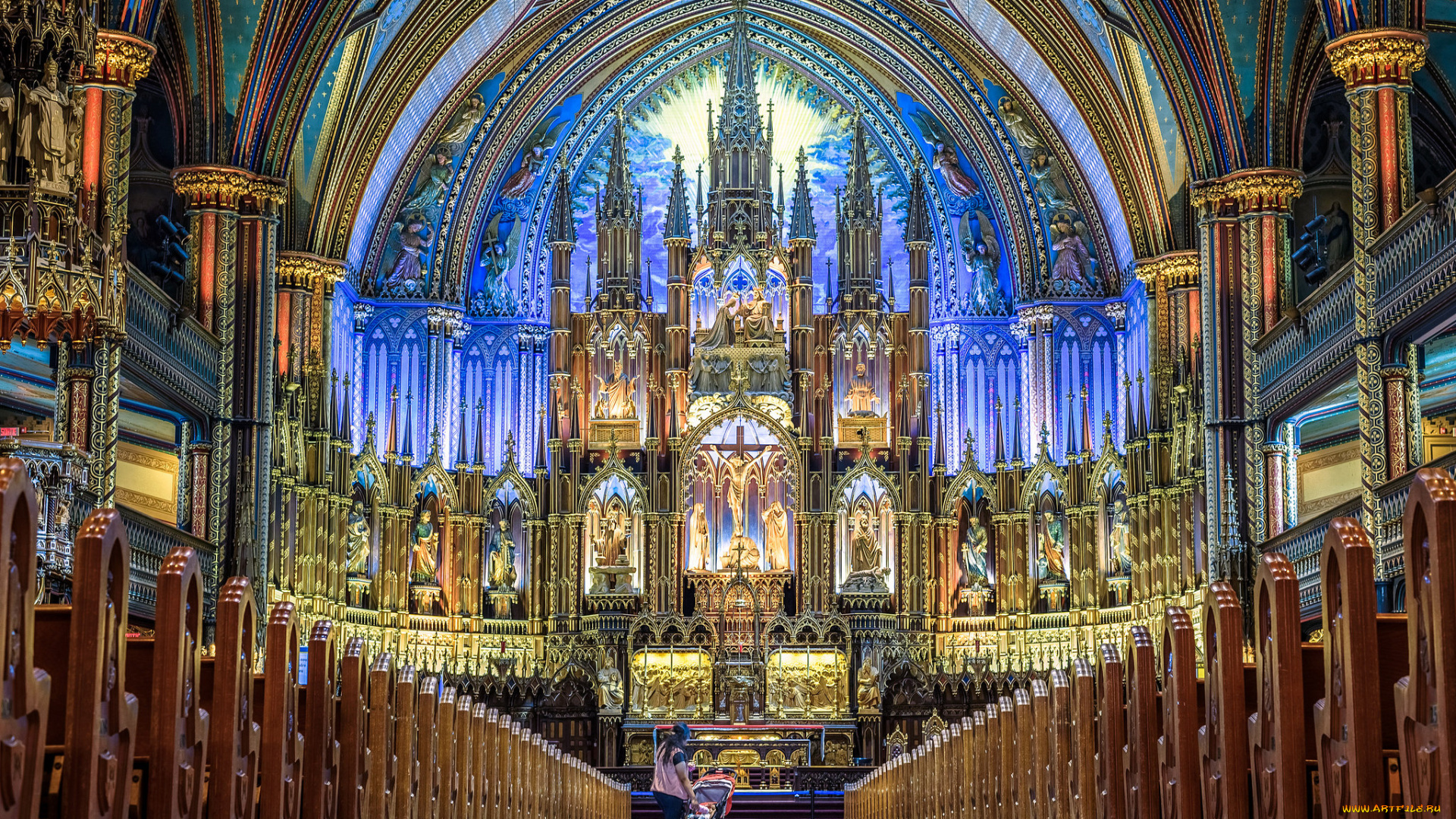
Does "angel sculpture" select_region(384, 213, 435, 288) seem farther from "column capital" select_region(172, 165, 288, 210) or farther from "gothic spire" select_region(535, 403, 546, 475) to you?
"column capital" select_region(172, 165, 288, 210)

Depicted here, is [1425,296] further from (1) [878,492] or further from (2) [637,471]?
(2) [637,471]

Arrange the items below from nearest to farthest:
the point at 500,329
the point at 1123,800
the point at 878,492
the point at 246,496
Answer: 1. the point at 1123,800
2. the point at 246,496
3. the point at 878,492
4. the point at 500,329

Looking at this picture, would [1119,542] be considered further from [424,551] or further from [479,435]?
[424,551]

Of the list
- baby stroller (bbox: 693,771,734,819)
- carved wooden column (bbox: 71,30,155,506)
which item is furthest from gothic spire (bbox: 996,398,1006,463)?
carved wooden column (bbox: 71,30,155,506)

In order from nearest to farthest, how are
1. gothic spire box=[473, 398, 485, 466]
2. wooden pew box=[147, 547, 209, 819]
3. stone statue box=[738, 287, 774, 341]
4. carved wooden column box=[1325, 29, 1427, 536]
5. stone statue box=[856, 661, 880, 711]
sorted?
wooden pew box=[147, 547, 209, 819] → carved wooden column box=[1325, 29, 1427, 536] → stone statue box=[856, 661, 880, 711] → gothic spire box=[473, 398, 485, 466] → stone statue box=[738, 287, 774, 341]

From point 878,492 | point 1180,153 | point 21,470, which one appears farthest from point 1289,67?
point 21,470

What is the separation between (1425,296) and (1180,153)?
1100cm

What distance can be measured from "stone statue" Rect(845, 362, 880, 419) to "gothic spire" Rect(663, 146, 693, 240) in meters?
4.38

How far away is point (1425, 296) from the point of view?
2039cm

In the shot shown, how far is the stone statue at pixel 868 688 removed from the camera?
1261 inches

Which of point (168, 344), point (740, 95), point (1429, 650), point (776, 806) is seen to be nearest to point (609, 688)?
point (776, 806)

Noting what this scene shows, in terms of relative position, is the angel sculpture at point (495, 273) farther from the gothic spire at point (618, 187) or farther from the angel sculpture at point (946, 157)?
the angel sculpture at point (946, 157)

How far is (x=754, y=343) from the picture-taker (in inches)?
1346

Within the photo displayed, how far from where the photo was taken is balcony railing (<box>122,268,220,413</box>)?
76.6 feet
